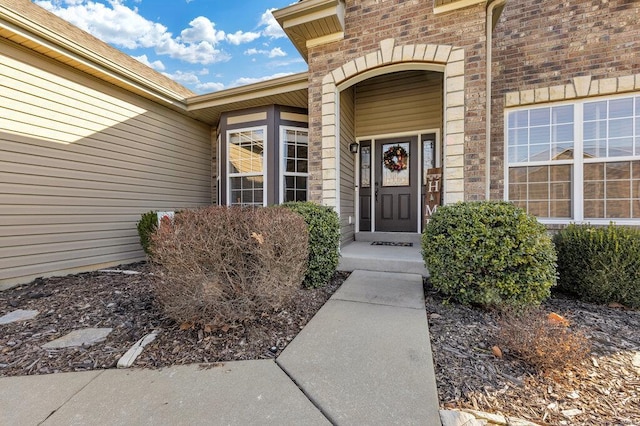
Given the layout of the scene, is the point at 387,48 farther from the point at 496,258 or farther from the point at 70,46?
the point at 70,46

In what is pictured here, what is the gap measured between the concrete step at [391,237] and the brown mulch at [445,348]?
2.10m

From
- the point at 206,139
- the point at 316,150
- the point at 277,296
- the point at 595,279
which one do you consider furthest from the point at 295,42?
the point at 595,279

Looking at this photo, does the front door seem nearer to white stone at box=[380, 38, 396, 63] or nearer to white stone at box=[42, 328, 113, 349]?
white stone at box=[380, 38, 396, 63]

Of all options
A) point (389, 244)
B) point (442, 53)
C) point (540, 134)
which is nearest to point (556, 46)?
point (540, 134)

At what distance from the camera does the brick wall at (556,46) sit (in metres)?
4.07

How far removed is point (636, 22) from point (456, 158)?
3332mm

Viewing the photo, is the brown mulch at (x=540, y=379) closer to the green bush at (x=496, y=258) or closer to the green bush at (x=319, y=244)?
the green bush at (x=496, y=258)

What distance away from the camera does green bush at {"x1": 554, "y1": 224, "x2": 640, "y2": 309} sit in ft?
9.86

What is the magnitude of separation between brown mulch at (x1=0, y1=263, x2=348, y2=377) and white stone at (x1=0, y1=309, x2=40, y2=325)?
8cm

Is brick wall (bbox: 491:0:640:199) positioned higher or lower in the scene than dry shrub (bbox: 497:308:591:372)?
higher

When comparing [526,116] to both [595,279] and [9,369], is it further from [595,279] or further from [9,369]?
[9,369]

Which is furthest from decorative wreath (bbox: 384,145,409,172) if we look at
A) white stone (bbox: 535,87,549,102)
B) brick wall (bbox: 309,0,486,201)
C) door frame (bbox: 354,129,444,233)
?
white stone (bbox: 535,87,549,102)

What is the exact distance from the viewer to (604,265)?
305cm

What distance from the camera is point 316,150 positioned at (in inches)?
183
